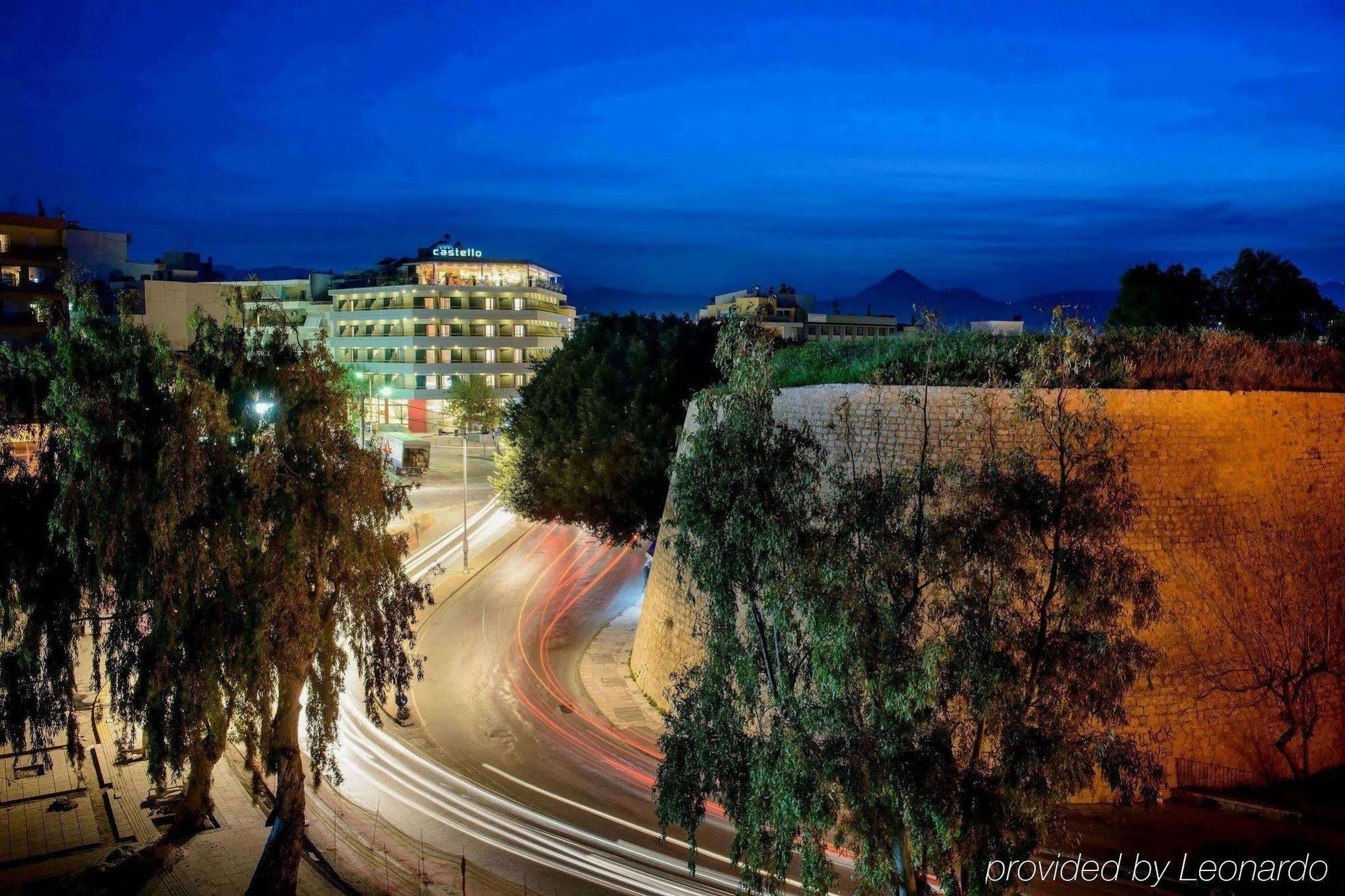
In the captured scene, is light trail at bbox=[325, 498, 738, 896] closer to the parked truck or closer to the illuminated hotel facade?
the parked truck

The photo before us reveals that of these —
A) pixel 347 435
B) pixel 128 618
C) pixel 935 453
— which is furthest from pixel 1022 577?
pixel 128 618

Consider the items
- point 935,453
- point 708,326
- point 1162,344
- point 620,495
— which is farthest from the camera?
point 708,326

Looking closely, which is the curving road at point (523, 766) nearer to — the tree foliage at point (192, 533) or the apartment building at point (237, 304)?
the tree foliage at point (192, 533)

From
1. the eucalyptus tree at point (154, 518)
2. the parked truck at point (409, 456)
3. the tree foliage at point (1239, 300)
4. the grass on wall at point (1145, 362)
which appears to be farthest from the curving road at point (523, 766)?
the tree foliage at point (1239, 300)

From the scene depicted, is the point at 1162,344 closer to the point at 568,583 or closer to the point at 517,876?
the point at 517,876

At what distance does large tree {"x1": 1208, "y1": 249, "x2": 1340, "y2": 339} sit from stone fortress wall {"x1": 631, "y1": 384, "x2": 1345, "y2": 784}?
2342cm

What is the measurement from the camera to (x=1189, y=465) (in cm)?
1745

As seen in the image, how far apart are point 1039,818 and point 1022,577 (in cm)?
223

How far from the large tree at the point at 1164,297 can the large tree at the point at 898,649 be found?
1387 inches

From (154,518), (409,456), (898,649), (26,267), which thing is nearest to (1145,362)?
(898,649)

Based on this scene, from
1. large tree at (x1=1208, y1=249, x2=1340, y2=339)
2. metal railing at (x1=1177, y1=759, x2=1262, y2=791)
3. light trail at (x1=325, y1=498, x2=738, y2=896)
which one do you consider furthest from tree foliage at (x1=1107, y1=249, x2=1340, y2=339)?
light trail at (x1=325, y1=498, x2=738, y2=896)

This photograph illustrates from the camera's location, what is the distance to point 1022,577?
352 inches

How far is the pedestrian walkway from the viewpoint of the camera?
2192 centimetres

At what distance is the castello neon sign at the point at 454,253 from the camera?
82625 mm
